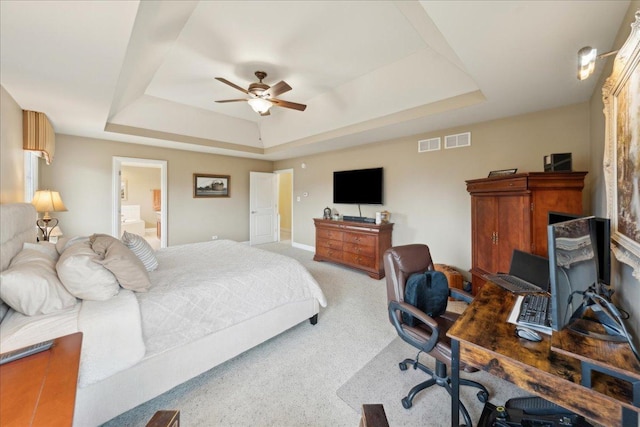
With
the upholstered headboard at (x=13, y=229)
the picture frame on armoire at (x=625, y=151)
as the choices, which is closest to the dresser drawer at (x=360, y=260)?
the picture frame on armoire at (x=625, y=151)

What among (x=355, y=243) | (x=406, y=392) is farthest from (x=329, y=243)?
(x=406, y=392)

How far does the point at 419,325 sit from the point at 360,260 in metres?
2.59

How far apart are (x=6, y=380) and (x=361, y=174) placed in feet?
15.0

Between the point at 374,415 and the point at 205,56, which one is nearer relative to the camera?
the point at 374,415

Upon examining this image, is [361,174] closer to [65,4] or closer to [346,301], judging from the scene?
[346,301]

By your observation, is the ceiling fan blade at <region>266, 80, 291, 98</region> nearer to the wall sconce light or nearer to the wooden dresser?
the wall sconce light

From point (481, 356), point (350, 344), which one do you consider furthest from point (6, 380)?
point (350, 344)

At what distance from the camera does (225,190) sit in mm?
6047

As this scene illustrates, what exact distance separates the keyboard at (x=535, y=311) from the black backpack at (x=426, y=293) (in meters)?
0.50

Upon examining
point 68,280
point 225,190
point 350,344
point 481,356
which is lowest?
point 350,344

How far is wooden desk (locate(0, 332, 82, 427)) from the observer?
0.66 m

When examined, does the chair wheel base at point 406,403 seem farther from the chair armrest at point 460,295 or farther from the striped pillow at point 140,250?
the striped pillow at point 140,250

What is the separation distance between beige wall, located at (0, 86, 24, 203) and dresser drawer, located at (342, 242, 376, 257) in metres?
4.14

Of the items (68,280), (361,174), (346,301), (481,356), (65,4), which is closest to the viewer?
(481,356)
